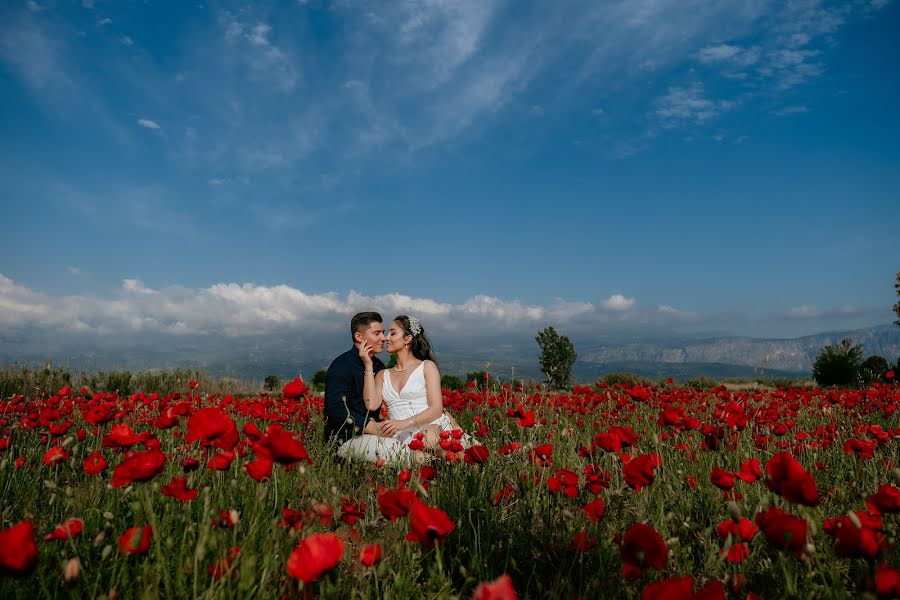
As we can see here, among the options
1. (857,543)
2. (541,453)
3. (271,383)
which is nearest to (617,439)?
(541,453)

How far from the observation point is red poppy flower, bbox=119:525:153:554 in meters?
1.54

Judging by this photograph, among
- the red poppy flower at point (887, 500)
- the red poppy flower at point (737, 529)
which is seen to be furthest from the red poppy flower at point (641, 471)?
the red poppy flower at point (887, 500)

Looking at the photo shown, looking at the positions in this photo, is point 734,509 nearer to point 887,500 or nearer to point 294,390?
point 887,500

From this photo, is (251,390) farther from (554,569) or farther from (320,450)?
(554,569)

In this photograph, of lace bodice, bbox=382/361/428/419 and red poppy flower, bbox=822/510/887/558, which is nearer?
red poppy flower, bbox=822/510/887/558

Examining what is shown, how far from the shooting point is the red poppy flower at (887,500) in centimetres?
179

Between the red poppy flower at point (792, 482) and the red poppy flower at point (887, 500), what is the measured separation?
0.42m

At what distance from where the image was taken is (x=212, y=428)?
2.04m

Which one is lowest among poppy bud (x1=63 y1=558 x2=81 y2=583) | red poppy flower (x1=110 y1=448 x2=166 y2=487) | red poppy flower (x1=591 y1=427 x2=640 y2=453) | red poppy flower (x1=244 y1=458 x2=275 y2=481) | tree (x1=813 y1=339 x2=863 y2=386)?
tree (x1=813 y1=339 x2=863 y2=386)

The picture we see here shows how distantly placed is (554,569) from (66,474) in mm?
3943

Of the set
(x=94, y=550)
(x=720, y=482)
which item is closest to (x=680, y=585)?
(x=720, y=482)

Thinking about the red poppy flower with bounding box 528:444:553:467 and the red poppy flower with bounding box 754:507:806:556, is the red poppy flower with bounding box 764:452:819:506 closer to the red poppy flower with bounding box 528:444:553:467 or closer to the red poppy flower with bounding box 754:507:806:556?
the red poppy flower with bounding box 754:507:806:556

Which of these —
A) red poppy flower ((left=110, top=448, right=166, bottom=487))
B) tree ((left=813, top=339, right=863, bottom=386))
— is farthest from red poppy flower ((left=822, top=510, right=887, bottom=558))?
tree ((left=813, top=339, right=863, bottom=386))

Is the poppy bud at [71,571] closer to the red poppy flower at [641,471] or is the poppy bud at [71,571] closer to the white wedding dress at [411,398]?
the red poppy flower at [641,471]
